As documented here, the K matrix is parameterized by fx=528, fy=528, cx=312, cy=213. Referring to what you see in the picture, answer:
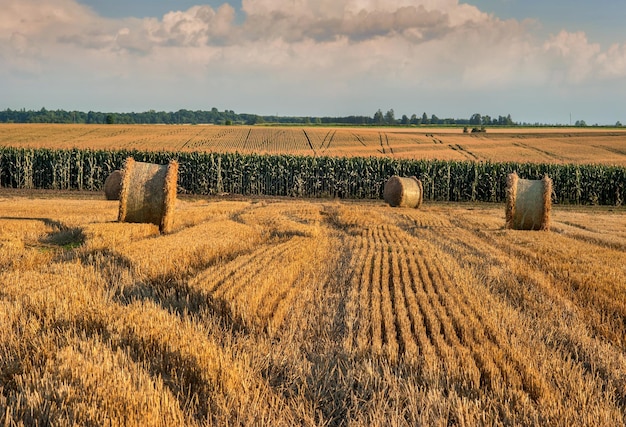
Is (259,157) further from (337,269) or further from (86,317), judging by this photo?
(86,317)

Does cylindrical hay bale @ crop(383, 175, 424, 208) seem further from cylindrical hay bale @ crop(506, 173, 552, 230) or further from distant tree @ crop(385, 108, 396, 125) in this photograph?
distant tree @ crop(385, 108, 396, 125)

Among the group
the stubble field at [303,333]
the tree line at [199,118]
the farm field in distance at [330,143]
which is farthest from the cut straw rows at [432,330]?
the tree line at [199,118]

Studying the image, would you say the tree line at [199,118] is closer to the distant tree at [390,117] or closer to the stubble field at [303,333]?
the distant tree at [390,117]

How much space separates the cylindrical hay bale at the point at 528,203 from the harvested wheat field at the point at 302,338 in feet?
21.2

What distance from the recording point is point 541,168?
45281 millimetres

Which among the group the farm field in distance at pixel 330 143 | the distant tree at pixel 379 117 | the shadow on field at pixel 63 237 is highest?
the distant tree at pixel 379 117

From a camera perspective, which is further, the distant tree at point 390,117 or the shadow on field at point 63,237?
the distant tree at point 390,117

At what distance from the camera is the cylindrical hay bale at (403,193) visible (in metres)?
32.0

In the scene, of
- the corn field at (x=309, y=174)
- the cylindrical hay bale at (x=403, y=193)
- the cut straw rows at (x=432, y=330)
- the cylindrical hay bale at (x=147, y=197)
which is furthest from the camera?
the corn field at (x=309, y=174)

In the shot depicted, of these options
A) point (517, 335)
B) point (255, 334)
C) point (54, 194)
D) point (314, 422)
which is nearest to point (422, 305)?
point (517, 335)

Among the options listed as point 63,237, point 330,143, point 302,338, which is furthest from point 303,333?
point 330,143

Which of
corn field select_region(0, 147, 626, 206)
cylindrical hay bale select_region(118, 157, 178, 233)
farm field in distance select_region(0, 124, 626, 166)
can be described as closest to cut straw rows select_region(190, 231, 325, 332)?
cylindrical hay bale select_region(118, 157, 178, 233)

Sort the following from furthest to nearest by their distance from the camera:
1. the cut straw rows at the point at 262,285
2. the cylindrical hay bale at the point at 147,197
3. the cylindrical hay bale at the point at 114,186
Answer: the cylindrical hay bale at the point at 114,186
the cylindrical hay bale at the point at 147,197
the cut straw rows at the point at 262,285

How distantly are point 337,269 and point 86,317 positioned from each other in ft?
18.3
